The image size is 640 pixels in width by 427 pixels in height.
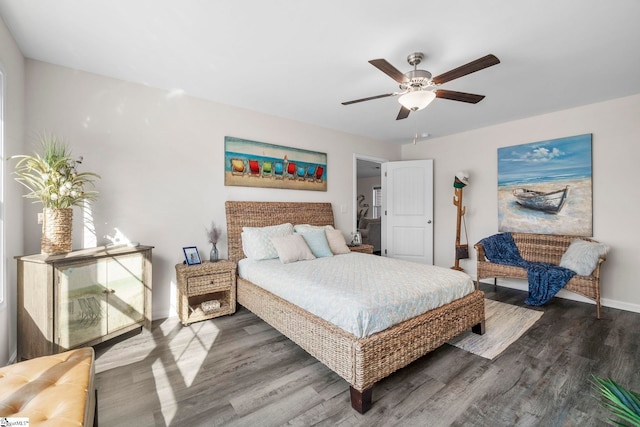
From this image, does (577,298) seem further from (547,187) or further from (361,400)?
(361,400)

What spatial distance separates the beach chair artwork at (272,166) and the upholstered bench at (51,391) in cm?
244

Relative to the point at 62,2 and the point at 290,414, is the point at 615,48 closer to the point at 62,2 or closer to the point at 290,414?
the point at 290,414

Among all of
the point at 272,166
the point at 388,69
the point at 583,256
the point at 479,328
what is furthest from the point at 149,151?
the point at 583,256

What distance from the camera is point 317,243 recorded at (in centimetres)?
348

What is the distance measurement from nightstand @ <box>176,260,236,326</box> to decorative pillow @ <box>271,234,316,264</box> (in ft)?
1.80

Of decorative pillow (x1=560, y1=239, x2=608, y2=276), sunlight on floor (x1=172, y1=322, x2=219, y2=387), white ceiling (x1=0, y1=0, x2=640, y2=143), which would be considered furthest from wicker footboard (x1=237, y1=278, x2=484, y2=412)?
white ceiling (x1=0, y1=0, x2=640, y2=143)

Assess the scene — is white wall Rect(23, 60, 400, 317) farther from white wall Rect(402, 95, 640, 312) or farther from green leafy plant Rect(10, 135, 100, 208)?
white wall Rect(402, 95, 640, 312)

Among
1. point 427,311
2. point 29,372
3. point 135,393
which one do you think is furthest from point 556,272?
point 29,372

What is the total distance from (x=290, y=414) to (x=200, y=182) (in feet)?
8.53

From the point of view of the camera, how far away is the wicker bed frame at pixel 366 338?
5.54 ft

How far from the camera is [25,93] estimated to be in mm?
2381

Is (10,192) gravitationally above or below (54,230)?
above

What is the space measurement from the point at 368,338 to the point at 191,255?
219 cm

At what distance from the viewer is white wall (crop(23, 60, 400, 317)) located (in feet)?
8.31
